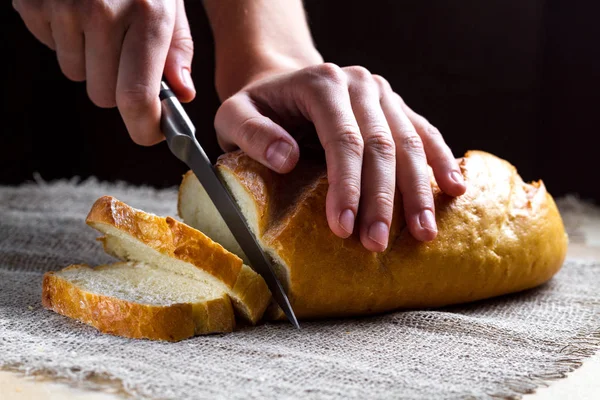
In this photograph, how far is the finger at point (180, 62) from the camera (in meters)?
2.12

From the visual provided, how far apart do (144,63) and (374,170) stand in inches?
27.0

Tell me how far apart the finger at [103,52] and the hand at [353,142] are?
0.34 meters

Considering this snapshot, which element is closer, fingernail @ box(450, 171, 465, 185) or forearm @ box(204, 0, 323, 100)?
fingernail @ box(450, 171, 465, 185)

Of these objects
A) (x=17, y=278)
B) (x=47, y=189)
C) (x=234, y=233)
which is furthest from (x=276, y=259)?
(x=47, y=189)

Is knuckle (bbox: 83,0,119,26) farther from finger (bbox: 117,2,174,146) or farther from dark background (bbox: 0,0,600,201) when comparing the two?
dark background (bbox: 0,0,600,201)

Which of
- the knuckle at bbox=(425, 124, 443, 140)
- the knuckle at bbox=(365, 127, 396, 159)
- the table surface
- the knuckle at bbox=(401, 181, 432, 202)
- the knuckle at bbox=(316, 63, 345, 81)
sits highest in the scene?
the knuckle at bbox=(316, 63, 345, 81)

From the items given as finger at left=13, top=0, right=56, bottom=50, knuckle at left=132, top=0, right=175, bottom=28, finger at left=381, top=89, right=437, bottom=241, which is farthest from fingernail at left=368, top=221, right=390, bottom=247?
finger at left=13, top=0, right=56, bottom=50

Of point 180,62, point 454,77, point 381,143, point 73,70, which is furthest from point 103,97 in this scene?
point 454,77

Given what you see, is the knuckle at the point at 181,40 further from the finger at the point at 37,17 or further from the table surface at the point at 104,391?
the table surface at the point at 104,391

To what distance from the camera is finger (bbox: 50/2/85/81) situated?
196 cm

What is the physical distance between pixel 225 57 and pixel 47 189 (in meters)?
1.21

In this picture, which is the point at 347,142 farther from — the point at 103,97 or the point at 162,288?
the point at 103,97

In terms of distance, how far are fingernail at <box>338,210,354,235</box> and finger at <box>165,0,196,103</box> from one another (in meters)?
0.70

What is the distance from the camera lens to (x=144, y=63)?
1.91m
